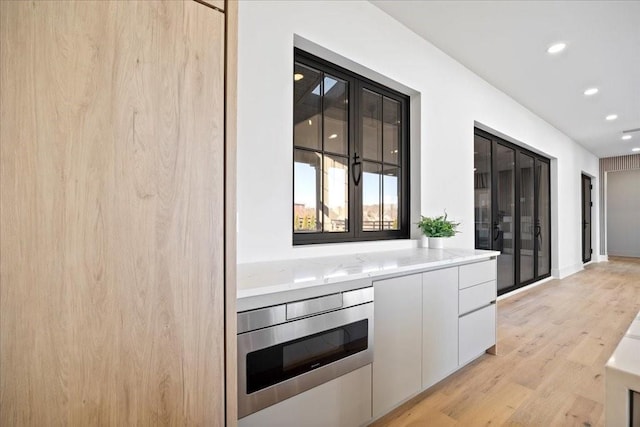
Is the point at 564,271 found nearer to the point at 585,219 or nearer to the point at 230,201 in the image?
the point at 585,219

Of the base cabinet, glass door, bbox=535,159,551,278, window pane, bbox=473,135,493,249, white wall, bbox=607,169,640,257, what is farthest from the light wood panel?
white wall, bbox=607,169,640,257

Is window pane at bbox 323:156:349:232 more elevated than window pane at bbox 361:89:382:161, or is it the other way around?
window pane at bbox 361:89:382:161

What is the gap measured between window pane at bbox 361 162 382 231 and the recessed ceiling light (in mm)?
2146

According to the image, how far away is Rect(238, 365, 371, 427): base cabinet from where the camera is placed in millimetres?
1236

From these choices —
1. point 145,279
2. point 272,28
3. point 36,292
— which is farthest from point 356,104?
point 36,292

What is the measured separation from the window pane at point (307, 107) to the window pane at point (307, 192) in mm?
101

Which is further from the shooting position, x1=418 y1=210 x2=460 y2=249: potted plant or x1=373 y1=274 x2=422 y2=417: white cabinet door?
x1=418 y1=210 x2=460 y2=249: potted plant

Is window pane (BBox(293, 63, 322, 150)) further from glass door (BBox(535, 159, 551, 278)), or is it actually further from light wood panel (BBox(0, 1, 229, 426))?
glass door (BBox(535, 159, 551, 278))

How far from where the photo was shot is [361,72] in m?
2.45

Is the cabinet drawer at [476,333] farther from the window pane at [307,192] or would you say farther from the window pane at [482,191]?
the window pane at [482,191]

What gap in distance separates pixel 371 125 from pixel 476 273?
1486 millimetres

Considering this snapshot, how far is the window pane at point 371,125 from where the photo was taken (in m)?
2.58

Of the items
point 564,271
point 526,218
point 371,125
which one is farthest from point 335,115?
point 564,271

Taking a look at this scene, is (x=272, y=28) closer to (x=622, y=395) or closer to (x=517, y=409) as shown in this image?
(x=622, y=395)
